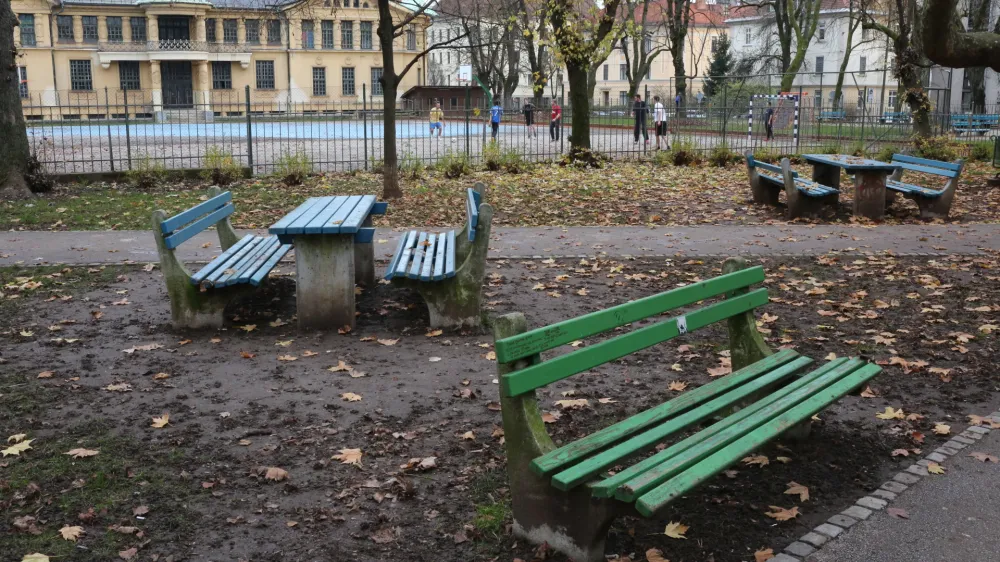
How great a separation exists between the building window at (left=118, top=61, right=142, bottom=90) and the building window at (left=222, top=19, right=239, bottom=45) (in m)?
6.08

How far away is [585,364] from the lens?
3.55 metres

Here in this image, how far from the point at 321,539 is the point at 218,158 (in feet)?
48.7

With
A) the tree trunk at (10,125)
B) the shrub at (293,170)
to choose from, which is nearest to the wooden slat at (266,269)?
the tree trunk at (10,125)

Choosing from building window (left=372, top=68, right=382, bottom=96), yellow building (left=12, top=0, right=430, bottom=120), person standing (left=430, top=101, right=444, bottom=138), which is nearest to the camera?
person standing (left=430, top=101, right=444, bottom=138)

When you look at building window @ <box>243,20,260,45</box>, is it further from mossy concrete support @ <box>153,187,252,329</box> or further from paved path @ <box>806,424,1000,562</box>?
paved path @ <box>806,424,1000,562</box>

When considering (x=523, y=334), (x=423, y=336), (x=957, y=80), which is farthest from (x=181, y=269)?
(x=957, y=80)

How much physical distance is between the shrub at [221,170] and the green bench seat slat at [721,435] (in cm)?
1408

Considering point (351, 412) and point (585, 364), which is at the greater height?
point (585, 364)

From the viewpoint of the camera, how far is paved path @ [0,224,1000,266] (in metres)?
9.81

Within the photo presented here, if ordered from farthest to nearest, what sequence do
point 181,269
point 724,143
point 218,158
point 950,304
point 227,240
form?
point 724,143, point 218,158, point 227,240, point 950,304, point 181,269

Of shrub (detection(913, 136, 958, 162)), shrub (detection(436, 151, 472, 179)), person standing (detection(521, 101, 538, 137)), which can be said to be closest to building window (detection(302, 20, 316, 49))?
person standing (detection(521, 101, 538, 137))

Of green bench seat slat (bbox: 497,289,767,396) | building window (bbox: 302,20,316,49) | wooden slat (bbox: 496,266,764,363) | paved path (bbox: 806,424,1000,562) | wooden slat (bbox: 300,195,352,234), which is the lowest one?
paved path (bbox: 806,424,1000,562)

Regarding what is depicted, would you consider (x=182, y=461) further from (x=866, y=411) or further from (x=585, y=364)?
(x=866, y=411)

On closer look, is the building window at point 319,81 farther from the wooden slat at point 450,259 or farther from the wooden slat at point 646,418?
the wooden slat at point 646,418
